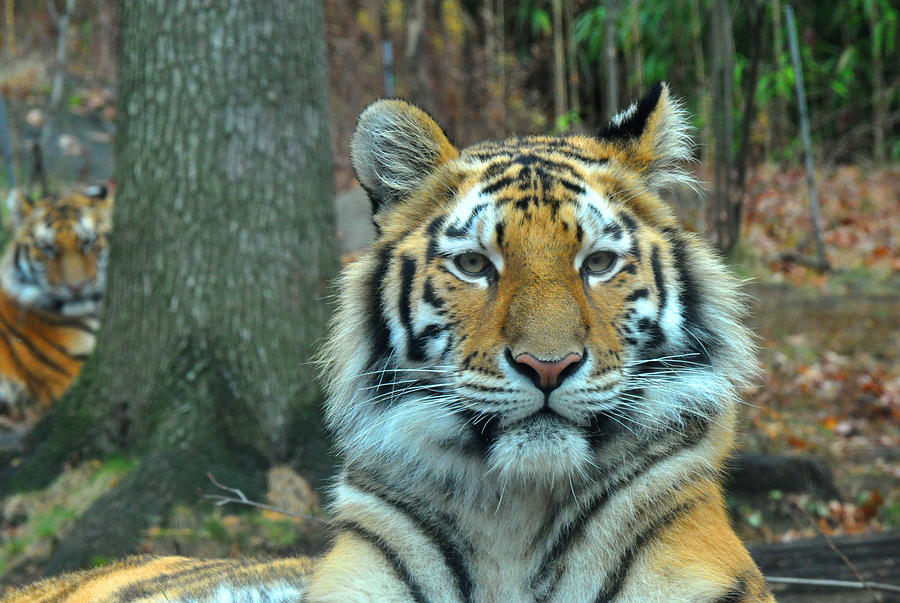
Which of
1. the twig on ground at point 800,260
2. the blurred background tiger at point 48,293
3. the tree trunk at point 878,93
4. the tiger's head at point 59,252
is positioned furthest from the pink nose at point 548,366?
the tree trunk at point 878,93

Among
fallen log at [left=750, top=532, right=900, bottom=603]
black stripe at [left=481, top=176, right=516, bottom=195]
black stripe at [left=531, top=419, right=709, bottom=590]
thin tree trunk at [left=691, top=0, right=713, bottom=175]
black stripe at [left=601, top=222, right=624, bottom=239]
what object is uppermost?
thin tree trunk at [left=691, top=0, right=713, bottom=175]

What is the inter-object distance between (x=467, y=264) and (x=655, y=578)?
0.95 metres

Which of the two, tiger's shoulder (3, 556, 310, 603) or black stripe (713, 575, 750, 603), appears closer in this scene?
black stripe (713, 575, 750, 603)

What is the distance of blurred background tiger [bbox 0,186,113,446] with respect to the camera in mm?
7371

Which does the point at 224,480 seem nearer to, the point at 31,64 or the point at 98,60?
the point at 98,60

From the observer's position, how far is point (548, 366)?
2.15m

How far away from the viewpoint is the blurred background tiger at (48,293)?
7.37m

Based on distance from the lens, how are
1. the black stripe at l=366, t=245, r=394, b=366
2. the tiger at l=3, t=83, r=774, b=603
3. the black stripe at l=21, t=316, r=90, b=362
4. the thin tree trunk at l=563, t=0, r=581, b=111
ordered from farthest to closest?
the thin tree trunk at l=563, t=0, r=581, b=111 < the black stripe at l=21, t=316, r=90, b=362 < the black stripe at l=366, t=245, r=394, b=366 < the tiger at l=3, t=83, r=774, b=603

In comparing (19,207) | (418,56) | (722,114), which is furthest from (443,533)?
(418,56)

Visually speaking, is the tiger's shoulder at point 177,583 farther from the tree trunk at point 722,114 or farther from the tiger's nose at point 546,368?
the tree trunk at point 722,114

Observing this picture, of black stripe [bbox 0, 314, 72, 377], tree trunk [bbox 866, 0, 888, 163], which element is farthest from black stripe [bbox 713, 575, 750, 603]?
tree trunk [bbox 866, 0, 888, 163]

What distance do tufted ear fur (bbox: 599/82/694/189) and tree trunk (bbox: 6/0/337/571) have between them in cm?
227

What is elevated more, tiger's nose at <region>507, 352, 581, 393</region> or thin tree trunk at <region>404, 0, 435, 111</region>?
thin tree trunk at <region>404, 0, 435, 111</region>

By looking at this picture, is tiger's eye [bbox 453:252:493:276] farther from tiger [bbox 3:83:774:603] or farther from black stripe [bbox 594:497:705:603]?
black stripe [bbox 594:497:705:603]
